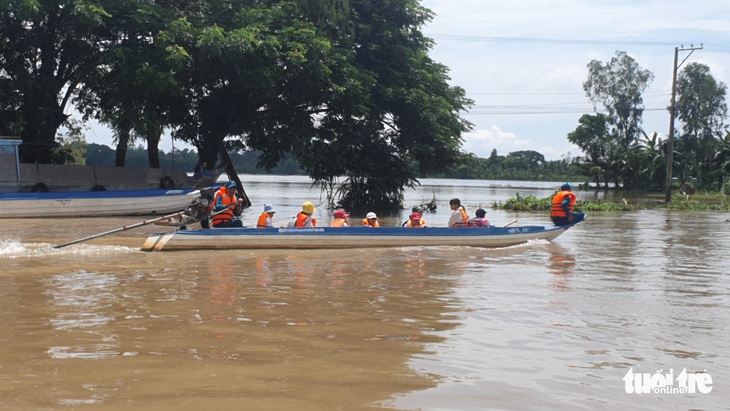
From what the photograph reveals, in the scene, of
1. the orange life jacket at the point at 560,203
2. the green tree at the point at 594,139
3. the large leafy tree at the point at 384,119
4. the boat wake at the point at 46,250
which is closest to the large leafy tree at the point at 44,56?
the large leafy tree at the point at 384,119

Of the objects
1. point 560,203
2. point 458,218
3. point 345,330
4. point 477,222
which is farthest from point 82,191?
point 345,330

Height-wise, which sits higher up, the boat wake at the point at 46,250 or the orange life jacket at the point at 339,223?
the orange life jacket at the point at 339,223

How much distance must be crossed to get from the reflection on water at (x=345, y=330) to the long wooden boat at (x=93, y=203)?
1021 cm

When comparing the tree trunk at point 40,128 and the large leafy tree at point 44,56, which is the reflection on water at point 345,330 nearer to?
the large leafy tree at point 44,56

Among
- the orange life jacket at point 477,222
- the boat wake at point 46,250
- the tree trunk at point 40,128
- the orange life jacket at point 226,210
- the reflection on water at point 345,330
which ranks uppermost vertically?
the tree trunk at point 40,128

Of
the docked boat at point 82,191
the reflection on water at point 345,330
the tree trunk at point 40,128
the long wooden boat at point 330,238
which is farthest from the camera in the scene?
the tree trunk at point 40,128

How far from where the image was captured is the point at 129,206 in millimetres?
26984

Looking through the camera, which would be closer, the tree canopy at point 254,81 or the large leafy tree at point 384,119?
the tree canopy at point 254,81

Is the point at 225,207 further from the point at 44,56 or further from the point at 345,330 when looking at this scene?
the point at 44,56

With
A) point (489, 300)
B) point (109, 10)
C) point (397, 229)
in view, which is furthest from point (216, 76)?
point (489, 300)

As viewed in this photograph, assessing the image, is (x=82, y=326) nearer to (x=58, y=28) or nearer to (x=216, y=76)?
(x=216, y=76)

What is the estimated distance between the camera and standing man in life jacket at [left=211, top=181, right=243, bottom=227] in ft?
52.6

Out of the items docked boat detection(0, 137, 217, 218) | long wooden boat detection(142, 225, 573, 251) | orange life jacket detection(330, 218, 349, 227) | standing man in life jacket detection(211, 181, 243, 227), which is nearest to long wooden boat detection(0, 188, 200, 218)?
docked boat detection(0, 137, 217, 218)

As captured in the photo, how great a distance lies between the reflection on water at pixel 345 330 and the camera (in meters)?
5.71
